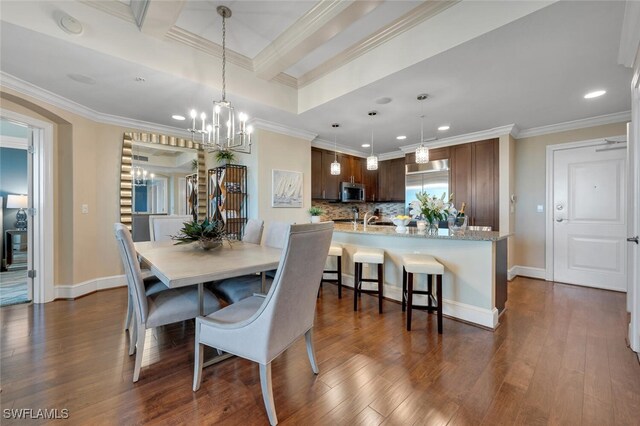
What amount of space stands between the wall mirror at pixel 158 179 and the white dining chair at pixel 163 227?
110 centimetres

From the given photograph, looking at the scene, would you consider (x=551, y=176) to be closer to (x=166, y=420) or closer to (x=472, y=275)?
(x=472, y=275)

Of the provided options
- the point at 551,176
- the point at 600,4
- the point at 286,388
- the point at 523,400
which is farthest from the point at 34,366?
the point at 551,176

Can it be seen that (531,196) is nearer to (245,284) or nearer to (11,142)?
(245,284)

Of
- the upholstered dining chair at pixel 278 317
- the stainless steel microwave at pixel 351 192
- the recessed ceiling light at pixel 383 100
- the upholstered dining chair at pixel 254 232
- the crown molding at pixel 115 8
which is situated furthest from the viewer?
the stainless steel microwave at pixel 351 192

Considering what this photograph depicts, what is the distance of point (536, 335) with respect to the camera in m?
2.30

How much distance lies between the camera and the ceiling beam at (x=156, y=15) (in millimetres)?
1954

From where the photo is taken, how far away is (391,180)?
6.08 meters

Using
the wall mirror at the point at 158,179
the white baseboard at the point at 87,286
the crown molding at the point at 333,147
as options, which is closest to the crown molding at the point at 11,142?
the wall mirror at the point at 158,179

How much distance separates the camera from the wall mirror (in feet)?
12.5

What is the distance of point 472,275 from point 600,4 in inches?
87.7

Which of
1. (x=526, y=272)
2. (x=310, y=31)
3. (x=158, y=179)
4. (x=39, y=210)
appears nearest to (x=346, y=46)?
(x=310, y=31)

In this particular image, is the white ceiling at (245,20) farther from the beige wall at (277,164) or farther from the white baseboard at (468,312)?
the white baseboard at (468,312)

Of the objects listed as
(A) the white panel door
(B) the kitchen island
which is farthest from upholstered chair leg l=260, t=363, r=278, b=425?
(A) the white panel door

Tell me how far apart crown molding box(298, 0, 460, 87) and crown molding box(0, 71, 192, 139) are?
98.9 inches
